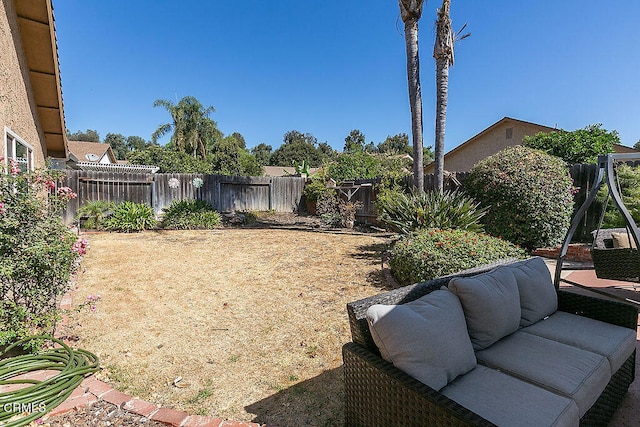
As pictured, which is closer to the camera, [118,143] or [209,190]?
[209,190]

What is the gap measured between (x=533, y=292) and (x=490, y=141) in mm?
19110

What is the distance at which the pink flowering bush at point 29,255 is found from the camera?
9.12ft

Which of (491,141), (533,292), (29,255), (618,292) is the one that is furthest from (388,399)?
(491,141)

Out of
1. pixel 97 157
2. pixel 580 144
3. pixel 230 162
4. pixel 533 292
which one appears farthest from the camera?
pixel 230 162

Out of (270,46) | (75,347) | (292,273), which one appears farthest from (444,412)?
(270,46)

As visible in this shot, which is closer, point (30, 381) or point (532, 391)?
point (532, 391)

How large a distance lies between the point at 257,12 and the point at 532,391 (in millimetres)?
16004

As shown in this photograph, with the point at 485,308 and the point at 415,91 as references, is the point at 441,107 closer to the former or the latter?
the point at 415,91

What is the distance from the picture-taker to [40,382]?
2527 mm

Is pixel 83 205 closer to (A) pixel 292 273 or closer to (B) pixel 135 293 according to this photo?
(B) pixel 135 293

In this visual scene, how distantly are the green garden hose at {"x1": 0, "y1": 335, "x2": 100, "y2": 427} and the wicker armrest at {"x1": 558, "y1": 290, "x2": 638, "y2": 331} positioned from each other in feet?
14.1

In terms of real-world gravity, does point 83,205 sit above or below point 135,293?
above

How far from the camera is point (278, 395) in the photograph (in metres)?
2.55

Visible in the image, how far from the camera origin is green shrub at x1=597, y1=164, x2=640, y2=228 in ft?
21.8
